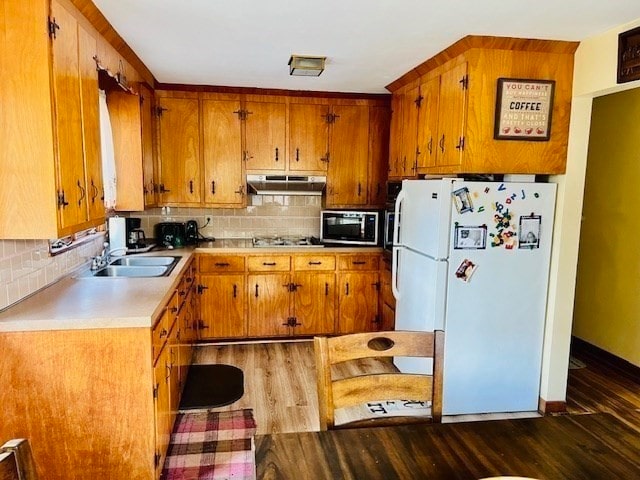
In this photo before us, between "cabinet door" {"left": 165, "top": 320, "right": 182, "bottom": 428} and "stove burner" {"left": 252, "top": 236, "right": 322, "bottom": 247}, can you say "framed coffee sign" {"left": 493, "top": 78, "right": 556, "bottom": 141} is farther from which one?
"cabinet door" {"left": 165, "top": 320, "right": 182, "bottom": 428}

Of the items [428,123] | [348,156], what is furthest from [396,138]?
[428,123]

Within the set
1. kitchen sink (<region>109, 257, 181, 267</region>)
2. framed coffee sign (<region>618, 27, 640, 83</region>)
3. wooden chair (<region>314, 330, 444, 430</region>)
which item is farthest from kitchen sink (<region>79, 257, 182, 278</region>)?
framed coffee sign (<region>618, 27, 640, 83</region>)

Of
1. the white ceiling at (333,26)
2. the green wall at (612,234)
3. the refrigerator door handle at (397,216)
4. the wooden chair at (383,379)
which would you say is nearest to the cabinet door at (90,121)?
the white ceiling at (333,26)

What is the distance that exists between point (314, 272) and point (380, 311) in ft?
2.42

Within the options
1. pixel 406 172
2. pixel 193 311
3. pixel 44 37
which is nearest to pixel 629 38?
pixel 406 172

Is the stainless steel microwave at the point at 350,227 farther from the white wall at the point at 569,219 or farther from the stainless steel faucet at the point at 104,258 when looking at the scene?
the stainless steel faucet at the point at 104,258

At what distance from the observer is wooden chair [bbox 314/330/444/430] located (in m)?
1.49

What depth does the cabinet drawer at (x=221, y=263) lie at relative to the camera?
406 centimetres

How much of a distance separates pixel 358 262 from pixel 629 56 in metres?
2.56

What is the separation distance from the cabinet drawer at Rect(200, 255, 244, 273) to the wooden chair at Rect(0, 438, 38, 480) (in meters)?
3.19

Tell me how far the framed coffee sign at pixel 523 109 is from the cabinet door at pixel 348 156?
71.6 inches

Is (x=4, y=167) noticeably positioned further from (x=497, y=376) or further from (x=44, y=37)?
(x=497, y=376)

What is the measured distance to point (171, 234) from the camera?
4.20m

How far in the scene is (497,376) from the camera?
2982 millimetres
